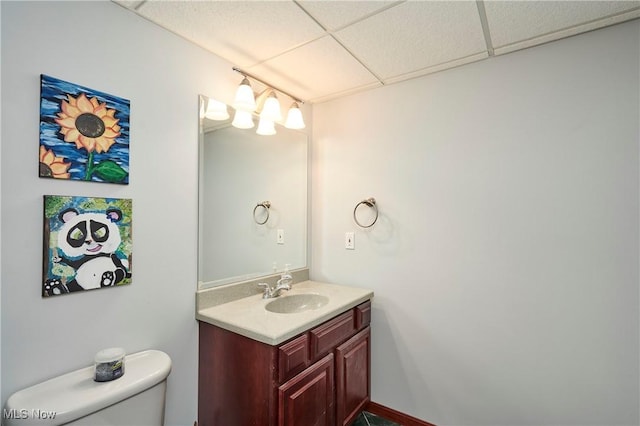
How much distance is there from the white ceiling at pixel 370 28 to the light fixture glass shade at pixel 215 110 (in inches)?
11.2

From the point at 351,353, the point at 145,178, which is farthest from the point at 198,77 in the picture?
the point at 351,353

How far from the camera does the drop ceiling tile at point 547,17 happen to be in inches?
50.4

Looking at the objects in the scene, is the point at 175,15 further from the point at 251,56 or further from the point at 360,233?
the point at 360,233

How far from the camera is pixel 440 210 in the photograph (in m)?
1.84

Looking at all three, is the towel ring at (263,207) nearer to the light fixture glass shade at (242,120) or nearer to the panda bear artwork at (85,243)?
the light fixture glass shade at (242,120)

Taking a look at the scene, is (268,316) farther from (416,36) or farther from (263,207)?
(416,36)

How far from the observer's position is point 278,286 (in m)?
1.94

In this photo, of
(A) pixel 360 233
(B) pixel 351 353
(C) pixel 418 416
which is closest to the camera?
(B) pixel 351 353

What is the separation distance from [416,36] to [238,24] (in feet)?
2.85

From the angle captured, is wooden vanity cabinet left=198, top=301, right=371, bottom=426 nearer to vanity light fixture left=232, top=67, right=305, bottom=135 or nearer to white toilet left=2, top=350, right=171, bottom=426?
white toilet left=2, top=350, right=171, bottom=426

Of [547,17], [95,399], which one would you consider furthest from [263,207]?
[547,17]

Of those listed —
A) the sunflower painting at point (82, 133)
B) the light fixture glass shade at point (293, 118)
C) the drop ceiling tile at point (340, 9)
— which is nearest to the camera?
the sunflower painting at point (82, 133)

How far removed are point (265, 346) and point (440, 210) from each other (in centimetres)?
127

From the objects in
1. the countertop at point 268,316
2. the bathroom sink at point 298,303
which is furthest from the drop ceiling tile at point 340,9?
the bathroom sink at point 298,303
